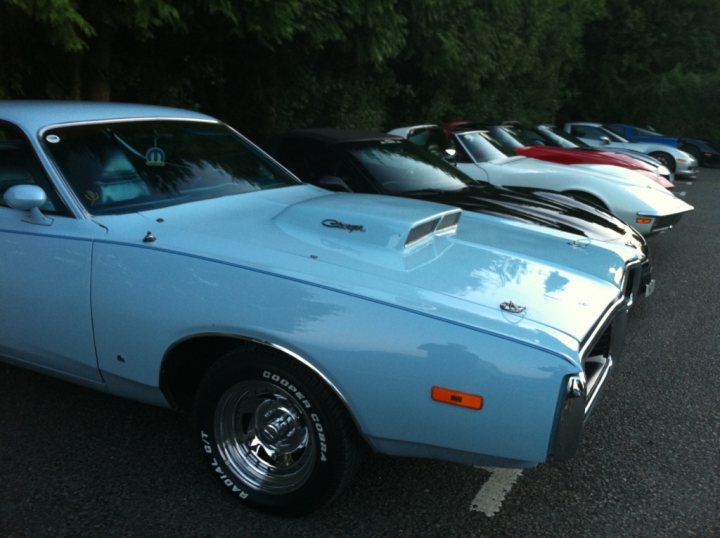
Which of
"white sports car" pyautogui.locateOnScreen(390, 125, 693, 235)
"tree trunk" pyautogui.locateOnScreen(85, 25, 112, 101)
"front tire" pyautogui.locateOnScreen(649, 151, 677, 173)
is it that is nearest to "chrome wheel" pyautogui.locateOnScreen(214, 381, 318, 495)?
"white sports car" pyautogui.locateOnScreen(390, 125, 693, 235)

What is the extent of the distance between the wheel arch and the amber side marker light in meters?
0.32

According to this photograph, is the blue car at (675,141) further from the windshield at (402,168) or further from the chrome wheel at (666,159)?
the windshield at (402,168)

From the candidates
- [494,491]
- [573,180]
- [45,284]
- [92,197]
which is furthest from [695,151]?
[45,284]

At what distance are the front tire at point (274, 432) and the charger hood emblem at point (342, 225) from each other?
77 cm

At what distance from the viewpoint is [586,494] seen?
2.98m

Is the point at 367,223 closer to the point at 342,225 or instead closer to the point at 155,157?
the point at 342,225

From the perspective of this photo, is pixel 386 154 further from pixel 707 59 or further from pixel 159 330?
pixel 707 59

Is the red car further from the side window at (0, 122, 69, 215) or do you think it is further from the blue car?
the blue car

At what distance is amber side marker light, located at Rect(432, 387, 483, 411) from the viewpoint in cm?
235

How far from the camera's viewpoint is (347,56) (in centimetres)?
951

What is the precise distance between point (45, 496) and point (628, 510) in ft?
7.80

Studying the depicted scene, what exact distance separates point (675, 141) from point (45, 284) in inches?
709

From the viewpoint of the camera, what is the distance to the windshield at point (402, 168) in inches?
221

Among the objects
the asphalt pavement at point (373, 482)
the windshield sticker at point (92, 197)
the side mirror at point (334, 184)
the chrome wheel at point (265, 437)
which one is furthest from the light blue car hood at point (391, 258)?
the side mirror at point (334, 184)
